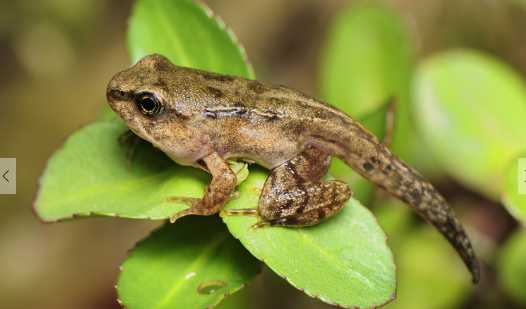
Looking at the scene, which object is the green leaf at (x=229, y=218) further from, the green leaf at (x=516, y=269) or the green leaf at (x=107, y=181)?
the green leaf at (x=516, y=269)

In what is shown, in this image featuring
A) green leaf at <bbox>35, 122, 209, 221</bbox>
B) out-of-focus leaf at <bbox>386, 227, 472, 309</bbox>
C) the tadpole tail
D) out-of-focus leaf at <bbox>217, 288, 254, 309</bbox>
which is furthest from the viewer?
out-of-focus leaf at <bbox>386, 227, 472, 309</bbox>

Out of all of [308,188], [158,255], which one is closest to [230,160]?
[308,188]

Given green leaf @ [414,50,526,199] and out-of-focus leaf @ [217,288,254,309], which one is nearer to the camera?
out-of-focus leaf @ [217,288,254,309]

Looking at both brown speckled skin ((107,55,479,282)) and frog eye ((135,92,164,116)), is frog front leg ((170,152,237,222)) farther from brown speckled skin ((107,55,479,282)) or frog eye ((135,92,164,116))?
frog eye ((135,92,164,116))

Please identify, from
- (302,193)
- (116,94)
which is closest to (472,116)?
(302,193)

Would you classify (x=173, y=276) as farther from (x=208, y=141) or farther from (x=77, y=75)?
(x=77, y=75)

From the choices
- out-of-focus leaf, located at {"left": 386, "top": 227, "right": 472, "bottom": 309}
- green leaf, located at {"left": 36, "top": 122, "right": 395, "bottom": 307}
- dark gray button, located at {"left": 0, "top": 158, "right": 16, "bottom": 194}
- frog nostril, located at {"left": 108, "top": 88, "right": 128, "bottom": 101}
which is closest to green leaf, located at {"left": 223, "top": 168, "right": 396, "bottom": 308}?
green leaf, located at {"left": 36, "top": 122, "right": 395, "bottom": 307}

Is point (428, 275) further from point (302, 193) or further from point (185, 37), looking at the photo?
point (185, 37)
